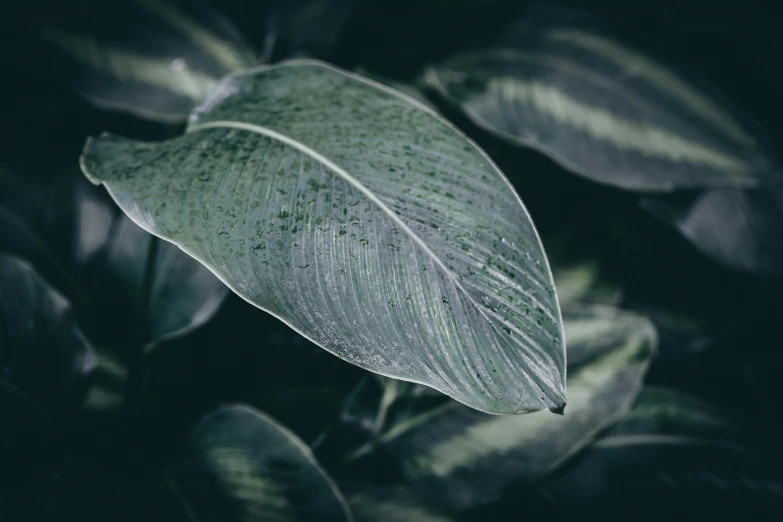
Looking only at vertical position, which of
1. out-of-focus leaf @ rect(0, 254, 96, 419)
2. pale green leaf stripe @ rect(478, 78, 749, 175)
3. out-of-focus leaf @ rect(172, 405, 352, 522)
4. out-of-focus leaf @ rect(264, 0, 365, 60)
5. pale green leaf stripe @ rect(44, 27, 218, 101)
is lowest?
out-of-focus leaf @ rect(172, 405, 352, 522)

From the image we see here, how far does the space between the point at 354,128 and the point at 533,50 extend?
15.2 inches

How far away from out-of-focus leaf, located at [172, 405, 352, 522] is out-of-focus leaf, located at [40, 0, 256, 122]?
1.23ft

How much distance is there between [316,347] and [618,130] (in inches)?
19.0

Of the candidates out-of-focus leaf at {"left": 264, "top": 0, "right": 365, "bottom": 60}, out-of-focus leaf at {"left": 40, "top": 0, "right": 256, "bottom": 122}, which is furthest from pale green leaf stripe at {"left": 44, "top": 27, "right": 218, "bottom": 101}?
out-of-focus leaf at {"left": 264, "top": 0, "right": 365, "bottom": 60}

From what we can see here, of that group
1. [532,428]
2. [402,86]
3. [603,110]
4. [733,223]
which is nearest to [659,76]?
[603,110]

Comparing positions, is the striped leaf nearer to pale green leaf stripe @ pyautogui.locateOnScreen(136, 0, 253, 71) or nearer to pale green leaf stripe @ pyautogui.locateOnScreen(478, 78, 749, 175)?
pale green leaf stripe @ pyautogui.locateOnScreen(478, 78, 749, 175)

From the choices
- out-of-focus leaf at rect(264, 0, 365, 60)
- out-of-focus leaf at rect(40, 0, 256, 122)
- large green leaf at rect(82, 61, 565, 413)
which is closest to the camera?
large green leaf at rect(82, 61, 565, 413)

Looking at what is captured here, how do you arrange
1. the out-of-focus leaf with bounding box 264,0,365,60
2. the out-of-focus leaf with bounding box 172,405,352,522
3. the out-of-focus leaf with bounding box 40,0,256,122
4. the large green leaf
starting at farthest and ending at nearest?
the out-of-focus leaf with bounding box 264,0,365,60 → the out-of-focus leaf with bounding box 40,0,256,122 → the out-of-focus leaf with bounding box 172,405,352,522 → the large green leaf

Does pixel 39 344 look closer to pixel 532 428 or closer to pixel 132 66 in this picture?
pixel 132 66

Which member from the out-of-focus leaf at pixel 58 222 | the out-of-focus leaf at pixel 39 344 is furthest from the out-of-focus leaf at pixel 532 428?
the out-of-focus leaf at pixel 58 222

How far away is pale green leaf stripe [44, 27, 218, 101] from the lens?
25.4 inches

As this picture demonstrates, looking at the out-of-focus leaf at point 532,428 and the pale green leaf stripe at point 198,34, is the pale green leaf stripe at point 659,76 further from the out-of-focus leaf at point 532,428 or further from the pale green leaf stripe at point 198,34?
the pale green leaf stripe at point 198,34

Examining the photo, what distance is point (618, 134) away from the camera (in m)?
0.66

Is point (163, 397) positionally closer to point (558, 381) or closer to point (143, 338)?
point (143, 338)
